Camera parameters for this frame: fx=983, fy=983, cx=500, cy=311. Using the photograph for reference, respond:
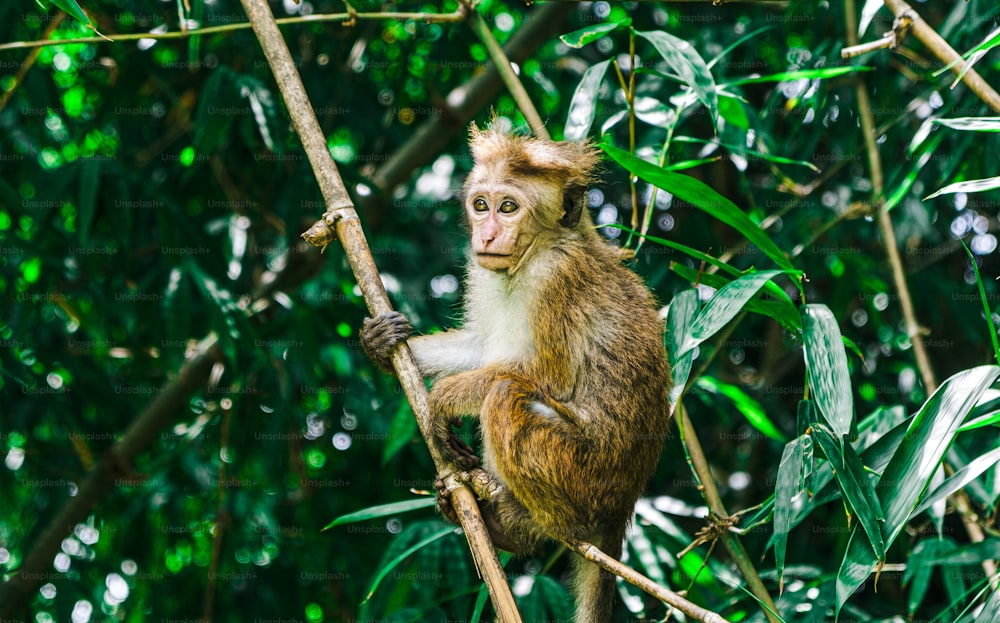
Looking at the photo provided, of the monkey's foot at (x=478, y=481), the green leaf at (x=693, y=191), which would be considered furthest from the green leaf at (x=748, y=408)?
the monkey's foot at (x=478, y=481)

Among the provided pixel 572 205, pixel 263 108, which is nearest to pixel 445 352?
pixel 572 205

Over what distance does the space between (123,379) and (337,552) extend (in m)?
2.20

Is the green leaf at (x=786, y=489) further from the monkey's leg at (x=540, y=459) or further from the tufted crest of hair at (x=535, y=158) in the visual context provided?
the tufted crest of hair at (x=535, y=158)

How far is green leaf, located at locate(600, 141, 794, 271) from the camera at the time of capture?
12.1ft

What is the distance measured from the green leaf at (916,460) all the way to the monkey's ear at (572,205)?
2061mm

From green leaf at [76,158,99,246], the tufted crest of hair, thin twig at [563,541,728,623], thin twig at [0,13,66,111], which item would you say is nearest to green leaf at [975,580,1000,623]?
thin twig at [563,541,728,623]

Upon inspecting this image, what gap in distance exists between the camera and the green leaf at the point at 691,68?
14.0 feet

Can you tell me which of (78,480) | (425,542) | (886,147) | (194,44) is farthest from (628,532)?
(78,480)

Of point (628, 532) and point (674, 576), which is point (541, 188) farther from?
point (674, 576)

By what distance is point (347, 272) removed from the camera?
22.1ft

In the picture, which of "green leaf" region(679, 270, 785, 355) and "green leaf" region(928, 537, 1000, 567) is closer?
"green leaf" region(679, 270, 785, 355)

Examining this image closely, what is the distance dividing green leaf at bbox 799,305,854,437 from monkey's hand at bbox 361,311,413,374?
175 centimetres

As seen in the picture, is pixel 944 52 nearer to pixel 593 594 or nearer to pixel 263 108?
pixel 593 594

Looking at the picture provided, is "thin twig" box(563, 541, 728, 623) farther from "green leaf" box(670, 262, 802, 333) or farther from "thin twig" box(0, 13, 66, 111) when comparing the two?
"thin twig" box(0, 13, 66, 111)
